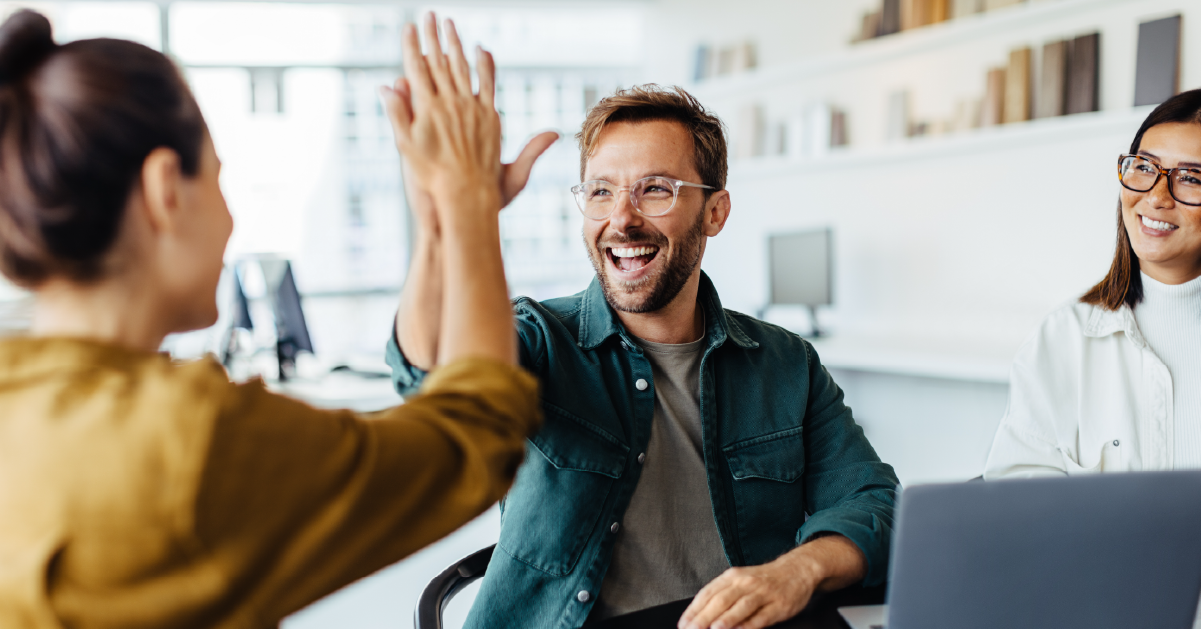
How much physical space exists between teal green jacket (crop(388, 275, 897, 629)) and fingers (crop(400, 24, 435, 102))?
0.73 metres

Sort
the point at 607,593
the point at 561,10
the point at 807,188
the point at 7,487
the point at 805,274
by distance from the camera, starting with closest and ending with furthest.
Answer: the point at 7,487 < the point at 607,593 < the point at 805,274 < the point at 807,188 < the point at 561,10

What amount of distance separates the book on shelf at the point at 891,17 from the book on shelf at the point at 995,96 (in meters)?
0.59

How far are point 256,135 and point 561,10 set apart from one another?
2.18m

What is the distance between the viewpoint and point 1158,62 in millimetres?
3135

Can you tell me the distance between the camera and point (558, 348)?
59.2 inches

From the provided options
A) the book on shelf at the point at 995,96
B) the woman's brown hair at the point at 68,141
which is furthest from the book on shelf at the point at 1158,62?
the woman's brown hair at the point at 68,141

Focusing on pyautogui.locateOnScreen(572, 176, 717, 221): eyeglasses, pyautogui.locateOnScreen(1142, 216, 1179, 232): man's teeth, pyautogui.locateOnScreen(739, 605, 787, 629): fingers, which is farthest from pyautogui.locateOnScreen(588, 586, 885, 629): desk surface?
pyautogui.locateOnScreen(1142, 216, 1179, 232): man's teeth

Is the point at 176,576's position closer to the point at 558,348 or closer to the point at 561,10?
the point at 558,348

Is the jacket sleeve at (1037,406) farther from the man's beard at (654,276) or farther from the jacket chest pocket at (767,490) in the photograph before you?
the man's beard at (654,276)

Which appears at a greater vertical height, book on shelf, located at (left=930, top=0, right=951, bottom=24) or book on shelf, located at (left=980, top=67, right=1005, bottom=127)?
book on shelf, located at (left=930, top=0, right=951, bottom=24)

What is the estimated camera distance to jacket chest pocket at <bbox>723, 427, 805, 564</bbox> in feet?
4.94

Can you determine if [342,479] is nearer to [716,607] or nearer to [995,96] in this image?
[716,607]

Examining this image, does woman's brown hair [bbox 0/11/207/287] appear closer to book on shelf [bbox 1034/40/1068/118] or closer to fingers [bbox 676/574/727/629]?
fingers [bbox 676/574/727/629]

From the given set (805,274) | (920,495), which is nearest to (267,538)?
(920,495)
